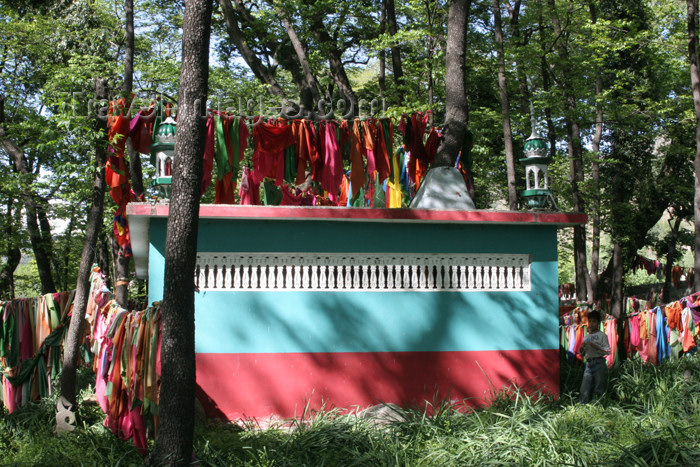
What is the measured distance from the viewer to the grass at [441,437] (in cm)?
632

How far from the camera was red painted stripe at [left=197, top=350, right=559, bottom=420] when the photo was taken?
8281 mm

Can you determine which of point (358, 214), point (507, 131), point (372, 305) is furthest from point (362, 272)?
point (507, 131)

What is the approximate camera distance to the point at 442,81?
2183 cm

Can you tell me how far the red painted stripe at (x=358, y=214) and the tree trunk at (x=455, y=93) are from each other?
2680 millimetres

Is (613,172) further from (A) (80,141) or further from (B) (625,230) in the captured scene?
(A) (80,141)

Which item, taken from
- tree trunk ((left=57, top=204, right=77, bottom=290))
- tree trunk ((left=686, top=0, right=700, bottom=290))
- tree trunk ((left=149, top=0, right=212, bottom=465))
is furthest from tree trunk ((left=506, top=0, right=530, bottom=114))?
tree trunk ((left=149, top=0, right=212, bottom=465))

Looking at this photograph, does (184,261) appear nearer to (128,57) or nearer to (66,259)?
(128,57)

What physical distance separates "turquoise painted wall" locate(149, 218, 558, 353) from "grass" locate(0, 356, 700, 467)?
2.76 ft

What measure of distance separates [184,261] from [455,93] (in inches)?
293

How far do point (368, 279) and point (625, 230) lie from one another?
15.5m

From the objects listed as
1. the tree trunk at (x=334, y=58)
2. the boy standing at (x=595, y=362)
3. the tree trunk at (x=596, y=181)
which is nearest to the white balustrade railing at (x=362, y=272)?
the boy standing at (x=595, y=362)

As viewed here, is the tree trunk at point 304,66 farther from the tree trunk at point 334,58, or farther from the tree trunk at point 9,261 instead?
the tree trunk at point 9,261

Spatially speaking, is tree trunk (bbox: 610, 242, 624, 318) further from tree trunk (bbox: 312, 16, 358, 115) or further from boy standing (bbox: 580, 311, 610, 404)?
boy standing (bbox: 580, 311, 610, 404)

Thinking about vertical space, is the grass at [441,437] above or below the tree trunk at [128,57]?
below
